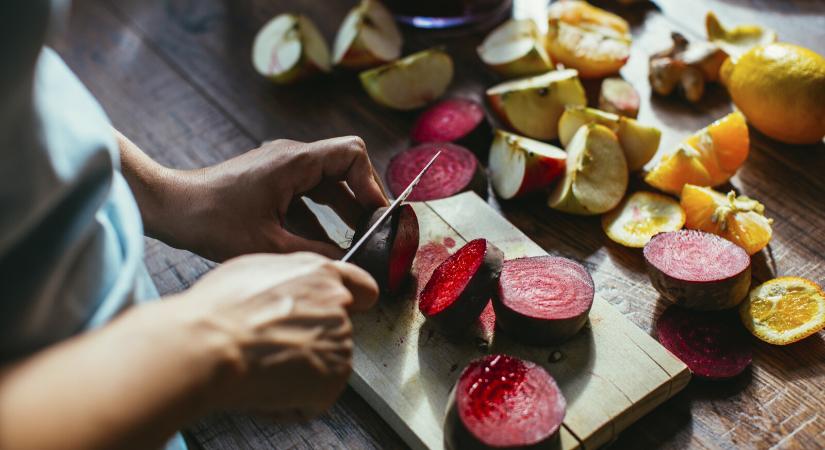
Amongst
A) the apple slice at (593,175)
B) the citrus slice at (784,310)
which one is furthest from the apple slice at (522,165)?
the citrus slice at (784,310)

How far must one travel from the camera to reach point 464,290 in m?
1.36

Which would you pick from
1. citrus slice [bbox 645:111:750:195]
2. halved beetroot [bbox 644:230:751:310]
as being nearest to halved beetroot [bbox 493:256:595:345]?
halved beetroot [bbox 644:230:751:310]

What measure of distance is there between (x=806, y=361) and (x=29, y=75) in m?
1.36

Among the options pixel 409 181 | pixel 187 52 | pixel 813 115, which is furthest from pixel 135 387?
pixel 187 52

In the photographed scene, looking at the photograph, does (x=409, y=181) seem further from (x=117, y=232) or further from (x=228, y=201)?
(x=117, y=232)

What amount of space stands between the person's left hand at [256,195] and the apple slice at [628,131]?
1.92 ft

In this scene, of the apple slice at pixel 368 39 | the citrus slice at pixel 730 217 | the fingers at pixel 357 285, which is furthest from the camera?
the apple slice at pixel 368 39

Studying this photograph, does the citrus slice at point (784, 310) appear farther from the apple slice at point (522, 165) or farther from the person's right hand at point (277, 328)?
the person's right hand at point (277, 328)

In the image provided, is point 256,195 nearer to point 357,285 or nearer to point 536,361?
point 357,285

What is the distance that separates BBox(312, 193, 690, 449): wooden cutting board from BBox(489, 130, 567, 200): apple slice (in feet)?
1.28

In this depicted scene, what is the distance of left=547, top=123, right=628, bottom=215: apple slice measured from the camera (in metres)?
1.76

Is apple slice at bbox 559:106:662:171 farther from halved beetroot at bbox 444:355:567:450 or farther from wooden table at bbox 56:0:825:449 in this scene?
halved beetroot at bbox 444:355:567:450

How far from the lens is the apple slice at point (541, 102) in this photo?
1933mm

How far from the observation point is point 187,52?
248 centimetres
